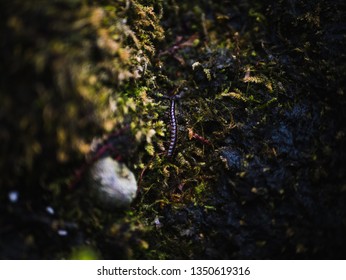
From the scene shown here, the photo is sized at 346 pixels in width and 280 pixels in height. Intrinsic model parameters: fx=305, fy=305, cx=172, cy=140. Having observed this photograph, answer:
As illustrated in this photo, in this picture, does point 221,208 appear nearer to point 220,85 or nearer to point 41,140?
point 220,85

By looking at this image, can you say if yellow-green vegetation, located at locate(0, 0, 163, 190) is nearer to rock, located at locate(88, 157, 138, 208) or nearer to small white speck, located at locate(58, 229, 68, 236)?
rock, located at locate(88, 157, 138, 208)

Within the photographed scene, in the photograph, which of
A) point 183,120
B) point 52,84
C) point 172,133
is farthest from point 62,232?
point 183,120

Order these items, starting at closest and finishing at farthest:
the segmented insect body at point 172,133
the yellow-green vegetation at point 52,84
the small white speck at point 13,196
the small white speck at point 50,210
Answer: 1. the yellow-green vegetation at point 52,84
2. the small white speck at point 13,196
3. the small white speck at point 50,210
4. the segmented insect body at point 172,133

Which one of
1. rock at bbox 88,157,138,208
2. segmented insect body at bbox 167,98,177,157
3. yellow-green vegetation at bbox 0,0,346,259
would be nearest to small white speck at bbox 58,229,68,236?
yellow-green vegetation at bbox 0,0,346,259

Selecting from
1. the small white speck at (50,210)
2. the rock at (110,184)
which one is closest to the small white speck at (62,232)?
the small white speck at (50,210)

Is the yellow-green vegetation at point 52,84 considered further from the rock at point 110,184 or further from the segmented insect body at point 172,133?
the segmented insect body at point 172,133

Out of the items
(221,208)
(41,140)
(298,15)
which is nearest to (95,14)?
(41,140)

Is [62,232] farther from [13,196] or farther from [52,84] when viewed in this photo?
[52,84]
